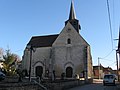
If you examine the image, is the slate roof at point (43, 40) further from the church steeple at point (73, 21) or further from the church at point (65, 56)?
the church steeple at point (73, 21)

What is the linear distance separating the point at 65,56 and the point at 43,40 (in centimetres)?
941

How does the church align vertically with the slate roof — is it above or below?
below

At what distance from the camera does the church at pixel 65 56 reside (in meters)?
47.9

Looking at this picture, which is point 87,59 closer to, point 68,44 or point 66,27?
point 68,44

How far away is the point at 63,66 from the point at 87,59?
5881 millimetres

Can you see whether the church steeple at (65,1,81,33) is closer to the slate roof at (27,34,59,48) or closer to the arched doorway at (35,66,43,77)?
the slate roof at (27,34,59,48)

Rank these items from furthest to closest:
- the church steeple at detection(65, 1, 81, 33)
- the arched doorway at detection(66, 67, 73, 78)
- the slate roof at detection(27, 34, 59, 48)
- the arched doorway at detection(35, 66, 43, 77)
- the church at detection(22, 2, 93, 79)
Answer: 1. the slate roof at detection(27, 34, 59, 48)
2. the church steeple at detection(65, 1, 81, 33)
3. the arched doorway at detection(35, 66, 43, 77)
4. the arched doorway at detection(66, 67, 73, 78)
5. the church at detection(22, 2, 93, 79)

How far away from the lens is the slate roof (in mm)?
53997

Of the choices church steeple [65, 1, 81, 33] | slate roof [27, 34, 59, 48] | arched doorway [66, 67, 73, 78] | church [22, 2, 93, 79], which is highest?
church steeple [65, 1, 81, 33]

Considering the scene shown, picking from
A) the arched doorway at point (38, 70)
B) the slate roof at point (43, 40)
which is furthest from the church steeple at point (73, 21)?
the arched doorway at point (38, 70)

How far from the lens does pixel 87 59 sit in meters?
47.2

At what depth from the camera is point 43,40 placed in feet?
184

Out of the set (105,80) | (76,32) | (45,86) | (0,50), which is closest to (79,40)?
(76,32)

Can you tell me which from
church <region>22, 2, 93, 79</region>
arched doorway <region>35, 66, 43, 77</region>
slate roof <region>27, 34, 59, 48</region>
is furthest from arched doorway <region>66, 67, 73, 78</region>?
slate roof <region>27, 34, 59, 48</region>
